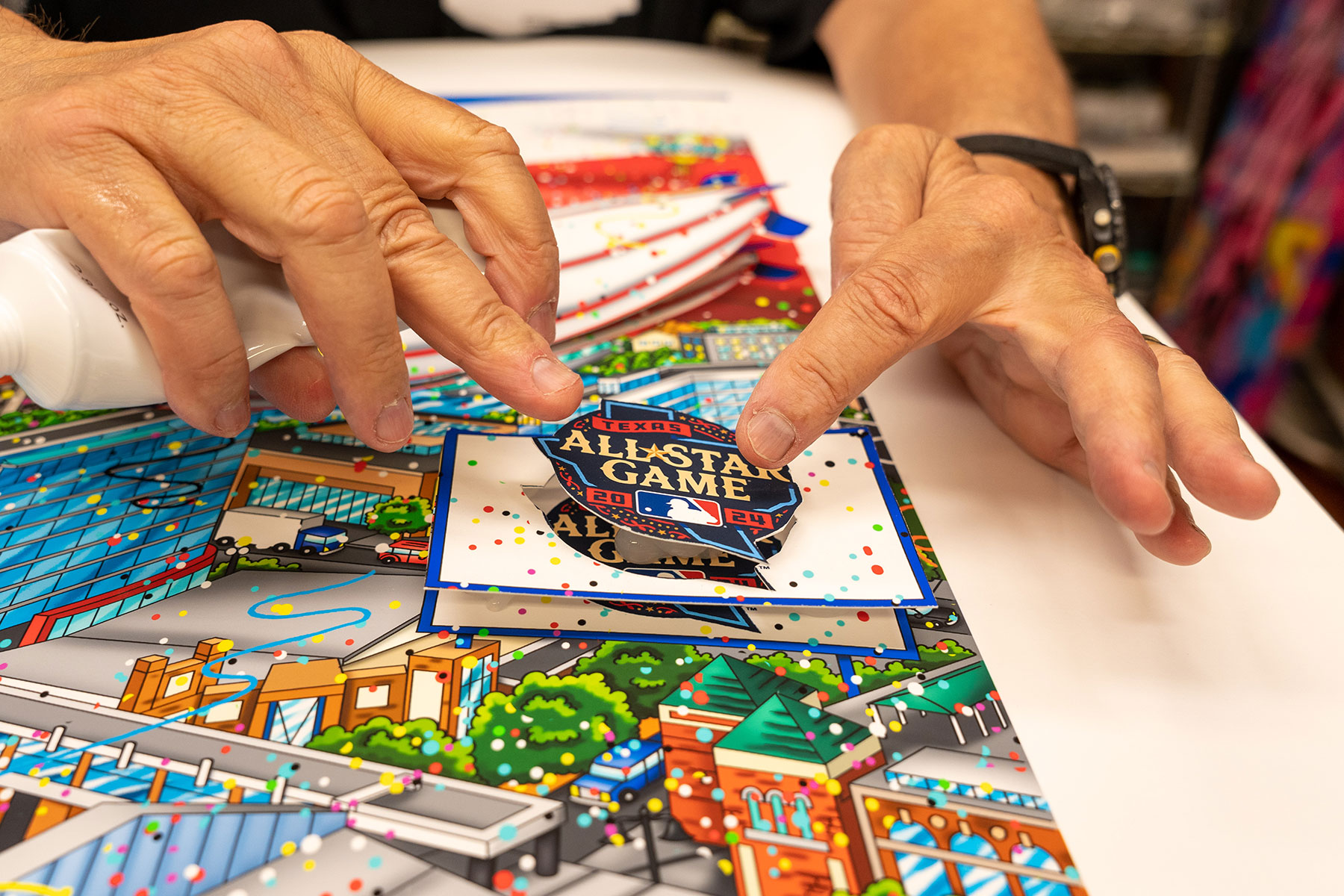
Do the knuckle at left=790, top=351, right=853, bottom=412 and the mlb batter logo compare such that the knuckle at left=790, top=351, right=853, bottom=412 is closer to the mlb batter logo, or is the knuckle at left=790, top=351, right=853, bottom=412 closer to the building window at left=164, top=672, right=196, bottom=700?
the mlb batter logo

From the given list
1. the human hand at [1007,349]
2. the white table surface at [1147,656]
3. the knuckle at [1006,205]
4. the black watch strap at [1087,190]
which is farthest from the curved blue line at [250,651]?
the black watch strap at [1087,190]

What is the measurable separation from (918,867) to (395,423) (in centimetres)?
34

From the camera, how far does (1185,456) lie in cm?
47

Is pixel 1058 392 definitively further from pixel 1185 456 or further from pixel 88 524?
pixel 88 524

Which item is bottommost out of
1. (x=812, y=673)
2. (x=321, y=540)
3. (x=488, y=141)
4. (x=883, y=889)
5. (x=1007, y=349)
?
(x=883, y=889)

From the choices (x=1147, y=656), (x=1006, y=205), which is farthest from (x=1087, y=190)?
(x=1147, y=656)

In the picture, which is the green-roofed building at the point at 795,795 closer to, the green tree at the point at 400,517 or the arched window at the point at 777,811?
the arched window at the point at 777,811

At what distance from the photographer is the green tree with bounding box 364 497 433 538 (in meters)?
0.49

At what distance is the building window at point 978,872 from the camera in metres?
0.34

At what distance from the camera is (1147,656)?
1.52 ft

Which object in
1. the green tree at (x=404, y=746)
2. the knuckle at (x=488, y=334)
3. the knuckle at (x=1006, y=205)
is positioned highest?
the knuckle at (x=1006, y=205)

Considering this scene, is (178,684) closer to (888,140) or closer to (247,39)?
(247,39)

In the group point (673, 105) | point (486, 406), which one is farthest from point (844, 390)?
point (673, 105)

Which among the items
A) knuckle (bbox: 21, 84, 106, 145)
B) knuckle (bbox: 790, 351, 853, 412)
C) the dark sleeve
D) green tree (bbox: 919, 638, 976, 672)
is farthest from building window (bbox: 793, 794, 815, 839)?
the dark sleeve
